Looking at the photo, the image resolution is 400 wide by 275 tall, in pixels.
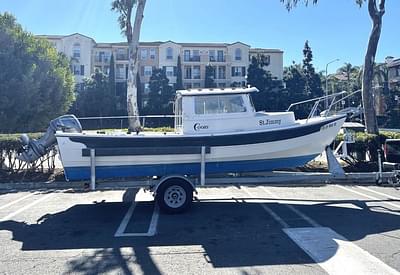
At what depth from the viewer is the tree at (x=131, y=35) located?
782 inches

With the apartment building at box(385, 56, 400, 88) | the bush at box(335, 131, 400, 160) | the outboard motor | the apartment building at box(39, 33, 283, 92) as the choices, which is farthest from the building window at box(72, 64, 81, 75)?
the outboard motor

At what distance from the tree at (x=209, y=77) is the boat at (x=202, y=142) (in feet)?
172

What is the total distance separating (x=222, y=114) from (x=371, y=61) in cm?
904

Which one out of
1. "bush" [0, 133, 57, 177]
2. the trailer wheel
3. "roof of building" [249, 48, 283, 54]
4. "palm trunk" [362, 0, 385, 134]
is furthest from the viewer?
"roof of building" [249, 48, 283, 54]

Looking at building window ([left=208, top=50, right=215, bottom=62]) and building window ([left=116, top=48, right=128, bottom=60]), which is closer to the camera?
building window ([left=116, top=48, right=128, bottom=60])

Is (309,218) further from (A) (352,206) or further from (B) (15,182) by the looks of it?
(B) (15,182)

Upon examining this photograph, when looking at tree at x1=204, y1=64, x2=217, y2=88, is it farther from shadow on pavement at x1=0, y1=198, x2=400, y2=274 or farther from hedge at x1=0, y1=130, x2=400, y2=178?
shadow on pavement at x1=0, y1=198, x2=400, y2=274

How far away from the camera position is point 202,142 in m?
8.20

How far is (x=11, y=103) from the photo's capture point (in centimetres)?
1662

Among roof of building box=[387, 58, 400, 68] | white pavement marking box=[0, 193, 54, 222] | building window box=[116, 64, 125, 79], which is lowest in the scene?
white pavement marking box=[0, 193, 54, 222]

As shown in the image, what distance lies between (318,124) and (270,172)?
152 centimetres

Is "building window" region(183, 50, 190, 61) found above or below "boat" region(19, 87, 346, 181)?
above

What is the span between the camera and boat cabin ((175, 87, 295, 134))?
27.9 ft

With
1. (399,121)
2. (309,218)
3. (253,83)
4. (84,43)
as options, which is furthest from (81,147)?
(84,43)
